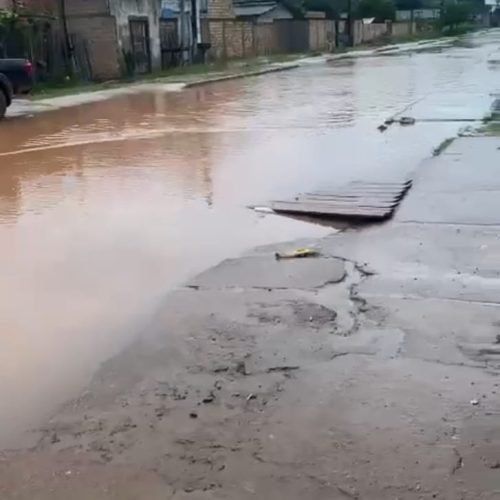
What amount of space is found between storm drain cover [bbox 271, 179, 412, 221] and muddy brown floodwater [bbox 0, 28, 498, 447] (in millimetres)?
398

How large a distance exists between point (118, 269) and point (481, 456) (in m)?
4.03

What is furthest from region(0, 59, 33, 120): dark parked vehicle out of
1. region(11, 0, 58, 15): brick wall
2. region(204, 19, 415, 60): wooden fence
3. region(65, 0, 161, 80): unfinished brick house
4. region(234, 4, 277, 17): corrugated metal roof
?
region(234, 4, 277, 17): corrugated metal roof

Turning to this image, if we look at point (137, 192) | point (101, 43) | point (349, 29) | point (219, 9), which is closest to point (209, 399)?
point (137, 192)

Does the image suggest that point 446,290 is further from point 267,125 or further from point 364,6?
point 364,6

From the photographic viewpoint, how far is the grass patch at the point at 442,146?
12637mm

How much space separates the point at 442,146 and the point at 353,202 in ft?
14.6

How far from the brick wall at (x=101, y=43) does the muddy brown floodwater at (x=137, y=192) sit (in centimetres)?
980

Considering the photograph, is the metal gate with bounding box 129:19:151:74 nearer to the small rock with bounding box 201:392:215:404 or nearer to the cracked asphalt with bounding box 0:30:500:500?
the cracked asphalt with bounding box 0:30:500:500

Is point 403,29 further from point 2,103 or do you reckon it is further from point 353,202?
point 353,202

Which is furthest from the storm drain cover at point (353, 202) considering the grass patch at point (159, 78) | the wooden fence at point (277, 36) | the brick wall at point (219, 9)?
the brick wall at point (219, 9)

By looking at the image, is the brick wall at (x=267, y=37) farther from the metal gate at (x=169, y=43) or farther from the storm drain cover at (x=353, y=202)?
the storm drain cover at (x=353, y=202)

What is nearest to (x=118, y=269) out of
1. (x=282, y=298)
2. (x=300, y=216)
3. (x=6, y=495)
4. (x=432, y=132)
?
(x=282, y=298)

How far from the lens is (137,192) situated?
10477 mm

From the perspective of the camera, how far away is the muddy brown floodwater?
5770 mm
